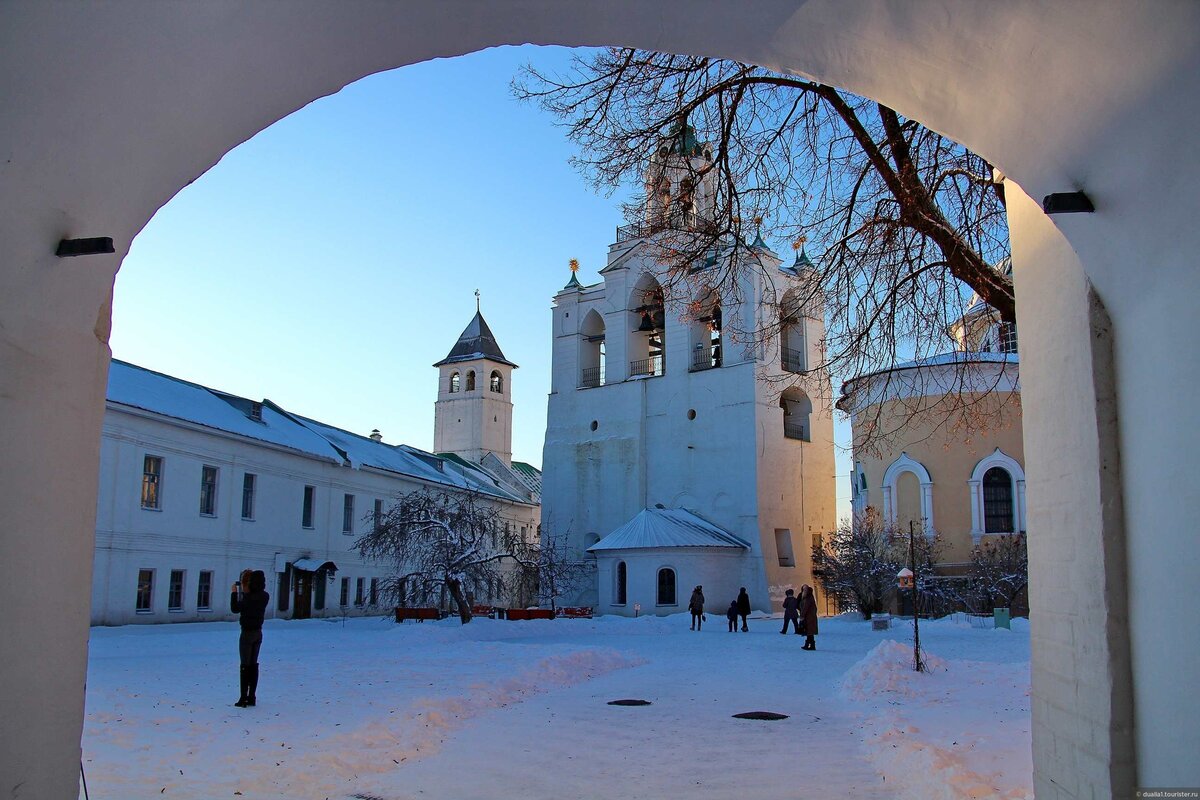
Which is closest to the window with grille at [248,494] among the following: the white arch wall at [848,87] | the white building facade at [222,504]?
the white building facade at [222,504]

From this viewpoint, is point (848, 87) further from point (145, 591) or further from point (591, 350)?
point (591, 350)

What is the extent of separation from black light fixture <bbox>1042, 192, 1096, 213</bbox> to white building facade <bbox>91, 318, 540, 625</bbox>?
2912 cm

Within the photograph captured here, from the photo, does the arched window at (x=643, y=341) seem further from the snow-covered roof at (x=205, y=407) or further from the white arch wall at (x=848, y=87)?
the white arch wall at (x=848, y=87)

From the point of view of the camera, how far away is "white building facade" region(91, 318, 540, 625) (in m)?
30.9

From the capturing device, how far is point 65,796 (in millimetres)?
4719

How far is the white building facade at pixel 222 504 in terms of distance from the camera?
101 ft

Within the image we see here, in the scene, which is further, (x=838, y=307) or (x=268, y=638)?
(x=268, y=638)

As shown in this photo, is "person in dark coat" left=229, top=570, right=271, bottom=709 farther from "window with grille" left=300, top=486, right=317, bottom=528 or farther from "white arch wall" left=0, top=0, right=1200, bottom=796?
"window with grille" left=300, top=486, right=317, bottom=528

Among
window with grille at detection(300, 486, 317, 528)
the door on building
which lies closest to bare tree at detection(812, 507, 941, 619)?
the door on building

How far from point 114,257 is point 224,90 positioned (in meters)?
1.00

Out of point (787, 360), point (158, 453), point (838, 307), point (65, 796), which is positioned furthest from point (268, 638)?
point (787, 360)

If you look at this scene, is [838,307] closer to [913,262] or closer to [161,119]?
[913,262]

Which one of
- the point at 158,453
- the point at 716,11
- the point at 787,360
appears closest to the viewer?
the point at 716,11

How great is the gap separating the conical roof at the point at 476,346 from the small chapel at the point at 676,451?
35263 mm
